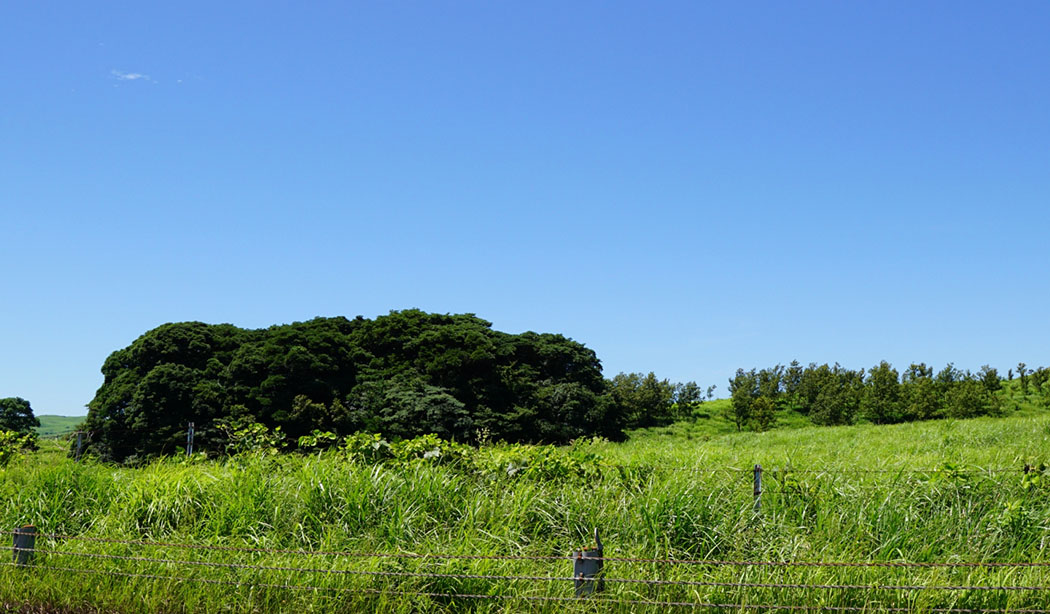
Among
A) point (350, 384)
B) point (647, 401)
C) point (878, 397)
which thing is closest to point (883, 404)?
point (878, 397)

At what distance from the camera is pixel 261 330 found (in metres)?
33.2

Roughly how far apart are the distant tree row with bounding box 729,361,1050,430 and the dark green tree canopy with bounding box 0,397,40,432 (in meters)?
33.1

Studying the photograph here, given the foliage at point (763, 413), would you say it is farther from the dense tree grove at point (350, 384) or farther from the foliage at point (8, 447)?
the foliage at point (8, 447)

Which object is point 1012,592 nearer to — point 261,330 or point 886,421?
point 261,330

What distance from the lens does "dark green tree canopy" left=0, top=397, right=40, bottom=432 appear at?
3139 cm

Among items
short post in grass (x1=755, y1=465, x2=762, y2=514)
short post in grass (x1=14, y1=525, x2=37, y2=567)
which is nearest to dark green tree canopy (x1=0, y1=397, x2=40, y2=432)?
short post in grass (x1=14, y1=525, x2=37, y2=567)

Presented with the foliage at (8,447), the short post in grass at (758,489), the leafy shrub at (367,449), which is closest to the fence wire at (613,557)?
the short post in grass at (758,489)

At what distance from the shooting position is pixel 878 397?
3903 cm

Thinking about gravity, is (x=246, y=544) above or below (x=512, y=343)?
below

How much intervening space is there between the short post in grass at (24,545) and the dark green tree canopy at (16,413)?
30.0 metres

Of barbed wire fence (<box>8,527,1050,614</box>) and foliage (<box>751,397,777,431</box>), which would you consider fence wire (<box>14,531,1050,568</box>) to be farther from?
foliage (<box>751,397,777,431</box>)

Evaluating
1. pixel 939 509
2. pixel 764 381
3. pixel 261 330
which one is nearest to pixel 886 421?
pixel 764 381

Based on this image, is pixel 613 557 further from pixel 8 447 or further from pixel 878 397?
pixel 878 397

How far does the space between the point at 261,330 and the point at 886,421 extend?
30.6m
